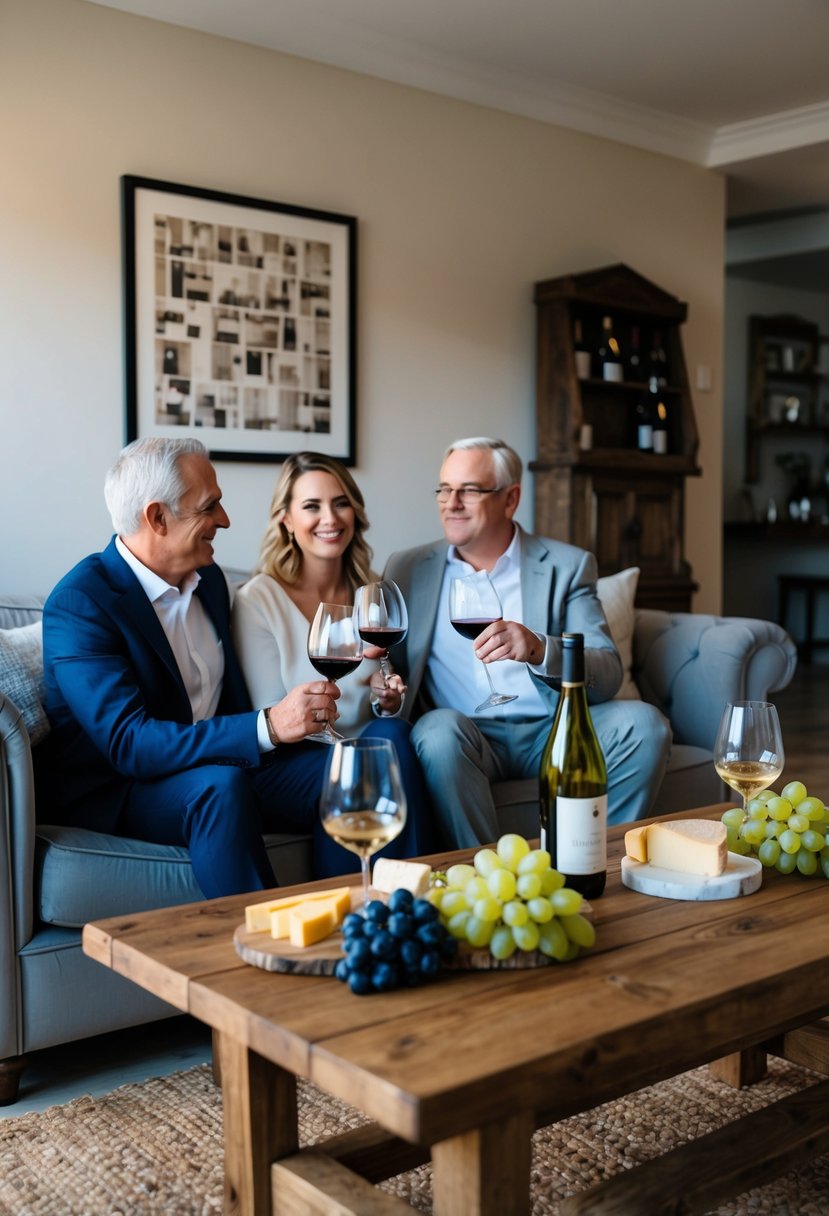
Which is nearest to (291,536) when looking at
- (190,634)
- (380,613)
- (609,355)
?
(190,634)

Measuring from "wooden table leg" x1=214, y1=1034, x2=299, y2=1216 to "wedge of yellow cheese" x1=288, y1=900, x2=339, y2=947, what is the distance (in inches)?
4.9

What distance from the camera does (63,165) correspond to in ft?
11.7

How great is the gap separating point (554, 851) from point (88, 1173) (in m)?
0.87

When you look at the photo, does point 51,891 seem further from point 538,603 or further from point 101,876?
point 538,603

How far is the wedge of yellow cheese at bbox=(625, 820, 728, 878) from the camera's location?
5.05 feet

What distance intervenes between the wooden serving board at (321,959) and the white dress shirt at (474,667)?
1529mm

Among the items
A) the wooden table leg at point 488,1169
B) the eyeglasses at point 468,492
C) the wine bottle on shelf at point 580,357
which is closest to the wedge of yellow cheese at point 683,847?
the wooden table leg at point 488,1169

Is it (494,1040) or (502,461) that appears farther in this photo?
(502,461)

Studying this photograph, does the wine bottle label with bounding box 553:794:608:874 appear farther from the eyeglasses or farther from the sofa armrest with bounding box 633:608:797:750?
the sofa armrest with bounding box 633:608:797:750

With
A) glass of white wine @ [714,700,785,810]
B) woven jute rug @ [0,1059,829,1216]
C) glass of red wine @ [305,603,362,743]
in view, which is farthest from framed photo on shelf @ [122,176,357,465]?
glass of white wine @ [714,700,785,810]

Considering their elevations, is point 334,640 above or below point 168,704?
above

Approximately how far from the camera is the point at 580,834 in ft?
4.78

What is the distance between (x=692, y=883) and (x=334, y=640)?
2.39ft

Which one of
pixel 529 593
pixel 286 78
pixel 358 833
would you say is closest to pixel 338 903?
pixel 358 833
